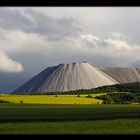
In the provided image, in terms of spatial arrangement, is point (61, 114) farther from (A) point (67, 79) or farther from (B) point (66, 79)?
(B) point (66, 79)

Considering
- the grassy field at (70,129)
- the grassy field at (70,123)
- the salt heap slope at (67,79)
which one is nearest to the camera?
the grassy field at (70,129)

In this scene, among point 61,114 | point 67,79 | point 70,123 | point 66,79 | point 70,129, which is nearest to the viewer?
point 70,129

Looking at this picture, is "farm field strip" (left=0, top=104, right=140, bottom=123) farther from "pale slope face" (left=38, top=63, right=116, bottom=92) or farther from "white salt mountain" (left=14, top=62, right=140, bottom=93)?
"pale slope face" (left=38, top=63, right=116, bottom=92)

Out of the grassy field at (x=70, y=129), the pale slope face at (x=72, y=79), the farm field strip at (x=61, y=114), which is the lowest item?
the grassy field at (x=70, y=129)

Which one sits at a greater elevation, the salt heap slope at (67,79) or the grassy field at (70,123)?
the salt heap slope at (67,79)

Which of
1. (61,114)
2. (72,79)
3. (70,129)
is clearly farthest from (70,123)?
(72,79)

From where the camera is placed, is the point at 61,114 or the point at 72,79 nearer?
the point at 61,114

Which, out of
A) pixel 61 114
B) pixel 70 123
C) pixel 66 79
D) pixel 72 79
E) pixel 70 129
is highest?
pixel 66 79

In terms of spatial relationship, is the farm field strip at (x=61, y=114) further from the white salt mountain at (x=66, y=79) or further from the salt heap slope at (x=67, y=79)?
the salt heap slope at (x=67, y=79)

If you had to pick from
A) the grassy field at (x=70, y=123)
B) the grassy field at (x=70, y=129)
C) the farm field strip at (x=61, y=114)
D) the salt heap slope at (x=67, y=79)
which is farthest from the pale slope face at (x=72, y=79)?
the grassy field at (x=70, y=129)
